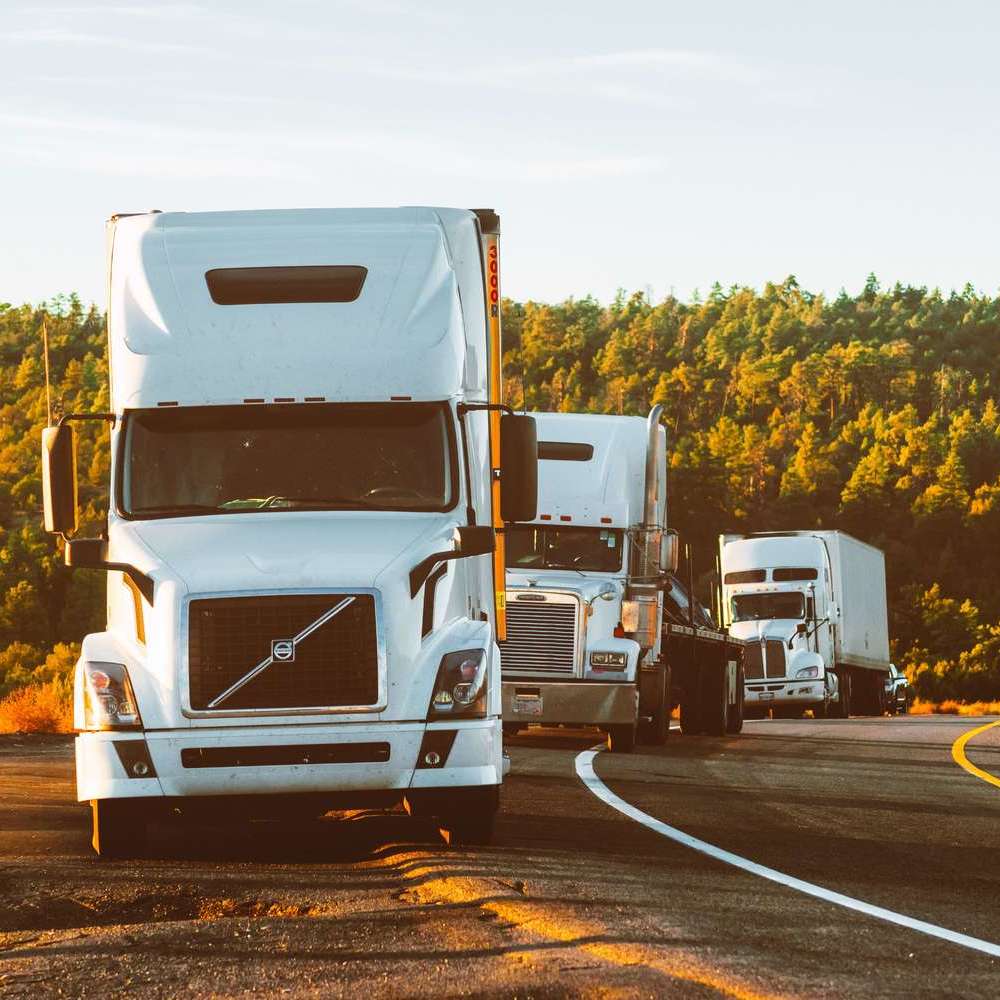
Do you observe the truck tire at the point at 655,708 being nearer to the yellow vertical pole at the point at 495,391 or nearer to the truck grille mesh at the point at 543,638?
the truck grille mesh at the point at 543,638

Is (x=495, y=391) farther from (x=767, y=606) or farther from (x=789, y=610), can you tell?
(x=789, y=610)

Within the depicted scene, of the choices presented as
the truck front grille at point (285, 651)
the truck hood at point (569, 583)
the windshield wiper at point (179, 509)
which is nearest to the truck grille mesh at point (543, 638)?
the truck hood at point (569, 583)

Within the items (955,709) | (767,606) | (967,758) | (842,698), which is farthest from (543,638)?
(955,709)

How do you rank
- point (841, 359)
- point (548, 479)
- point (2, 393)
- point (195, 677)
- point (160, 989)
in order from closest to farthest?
1. point (160, 989)
2. point (195, 677)
3. point (548, 479)
4. point (2, 393)
5. point (841, 359)

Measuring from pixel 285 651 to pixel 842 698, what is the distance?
3602 centimetres

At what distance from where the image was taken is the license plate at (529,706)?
22109 millimetres

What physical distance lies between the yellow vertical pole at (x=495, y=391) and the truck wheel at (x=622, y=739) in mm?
8996

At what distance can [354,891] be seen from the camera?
947 centimetres

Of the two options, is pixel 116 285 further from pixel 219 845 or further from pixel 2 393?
pixel 2 393

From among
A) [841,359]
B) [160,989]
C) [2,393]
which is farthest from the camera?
[841,359]

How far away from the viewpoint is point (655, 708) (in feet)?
76.4

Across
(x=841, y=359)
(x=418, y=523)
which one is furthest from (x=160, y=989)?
(x=841, y=359)

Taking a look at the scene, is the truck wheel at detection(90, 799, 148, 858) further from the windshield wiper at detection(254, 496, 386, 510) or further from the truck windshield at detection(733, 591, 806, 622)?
the truck windshield at detection(733, 591, 806, 622)

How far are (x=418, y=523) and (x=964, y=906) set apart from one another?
3997 mm
